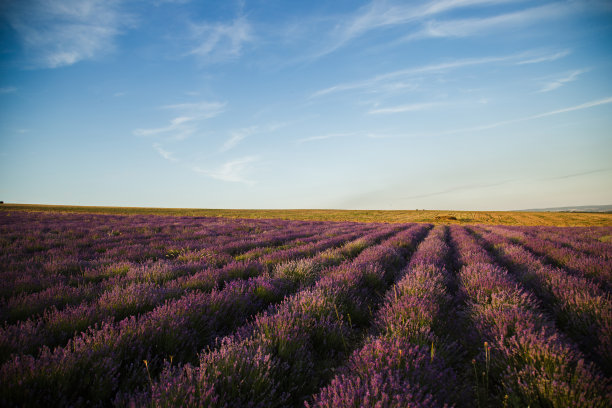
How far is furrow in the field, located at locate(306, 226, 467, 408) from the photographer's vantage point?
1373 millimetres

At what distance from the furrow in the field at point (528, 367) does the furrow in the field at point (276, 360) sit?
1.09 metres

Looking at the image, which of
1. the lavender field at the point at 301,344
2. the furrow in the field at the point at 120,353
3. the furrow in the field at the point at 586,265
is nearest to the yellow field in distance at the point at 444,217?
the furrow in the field at the point at 586,265

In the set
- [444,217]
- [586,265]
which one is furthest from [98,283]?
[444,217]

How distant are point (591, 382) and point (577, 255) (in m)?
6.17

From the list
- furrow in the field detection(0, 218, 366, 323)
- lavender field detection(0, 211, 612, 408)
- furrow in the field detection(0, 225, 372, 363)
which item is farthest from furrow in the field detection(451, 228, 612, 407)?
furrow in the field detection(0, 218, 366, 323)

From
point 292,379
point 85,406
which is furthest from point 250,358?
point 85,406

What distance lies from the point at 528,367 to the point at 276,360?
69.3 inches

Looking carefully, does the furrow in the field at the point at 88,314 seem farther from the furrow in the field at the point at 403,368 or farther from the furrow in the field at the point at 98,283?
the furrow in the field at the point at 403,368

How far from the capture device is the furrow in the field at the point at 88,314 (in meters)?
1.86

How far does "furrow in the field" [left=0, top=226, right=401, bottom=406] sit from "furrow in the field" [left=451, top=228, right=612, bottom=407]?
2264mm

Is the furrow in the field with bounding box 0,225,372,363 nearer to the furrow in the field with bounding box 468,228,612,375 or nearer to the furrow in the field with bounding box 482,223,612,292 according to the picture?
the furrow in the field with bounding box 468,228,612,375

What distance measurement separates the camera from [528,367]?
1.68m

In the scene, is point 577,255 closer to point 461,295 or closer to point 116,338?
point 461,295

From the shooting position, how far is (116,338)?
188 cm
